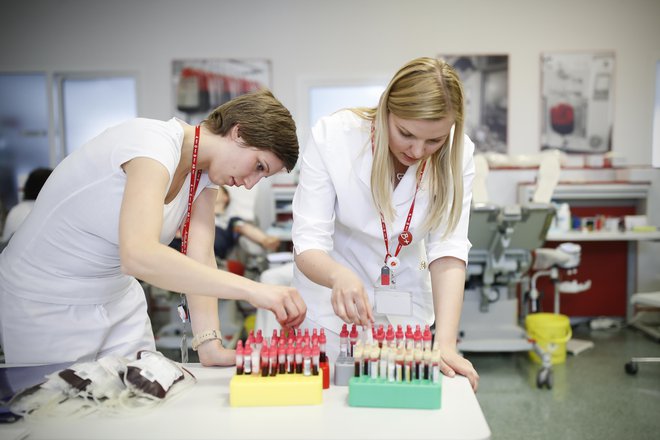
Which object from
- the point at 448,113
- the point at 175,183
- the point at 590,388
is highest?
the point at 448,113

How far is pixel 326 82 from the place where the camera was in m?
4.75

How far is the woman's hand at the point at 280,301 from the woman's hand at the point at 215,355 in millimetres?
249

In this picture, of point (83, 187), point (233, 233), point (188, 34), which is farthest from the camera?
point (188, 34)

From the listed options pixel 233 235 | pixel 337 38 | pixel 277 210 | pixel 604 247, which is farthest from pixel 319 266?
pixel 604 247

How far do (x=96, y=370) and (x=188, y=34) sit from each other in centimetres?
412

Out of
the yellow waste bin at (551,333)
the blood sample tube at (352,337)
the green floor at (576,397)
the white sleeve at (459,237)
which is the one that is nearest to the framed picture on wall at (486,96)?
the yellow waste bin at (551,333)

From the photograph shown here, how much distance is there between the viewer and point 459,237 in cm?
143

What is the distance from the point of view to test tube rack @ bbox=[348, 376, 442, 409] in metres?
1.04

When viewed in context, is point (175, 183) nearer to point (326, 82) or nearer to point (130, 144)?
point (130, 144)

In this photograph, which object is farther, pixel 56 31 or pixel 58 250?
pixel 56 31

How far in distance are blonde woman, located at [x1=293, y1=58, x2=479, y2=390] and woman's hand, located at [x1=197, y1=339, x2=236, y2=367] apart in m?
0.25

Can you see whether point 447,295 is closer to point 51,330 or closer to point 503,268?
point 51,330

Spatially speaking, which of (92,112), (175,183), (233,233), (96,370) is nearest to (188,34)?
(92,112)

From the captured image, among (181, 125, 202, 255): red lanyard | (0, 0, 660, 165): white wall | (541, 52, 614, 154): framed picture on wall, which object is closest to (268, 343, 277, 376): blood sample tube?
(181, 125, 202, 255): red lanyard
